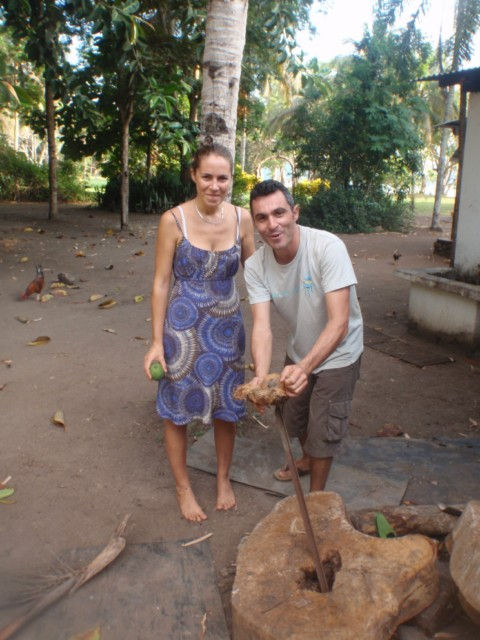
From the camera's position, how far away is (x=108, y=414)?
13.1 feet

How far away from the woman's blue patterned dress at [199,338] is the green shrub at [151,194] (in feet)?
46.9

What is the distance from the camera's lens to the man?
2441 mm

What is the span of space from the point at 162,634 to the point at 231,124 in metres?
3.16

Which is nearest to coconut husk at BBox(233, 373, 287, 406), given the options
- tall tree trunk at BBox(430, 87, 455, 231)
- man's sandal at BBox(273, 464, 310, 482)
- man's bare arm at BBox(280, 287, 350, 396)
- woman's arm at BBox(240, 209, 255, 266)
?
man's bare arm at BBox(280, 287, 350, 396)

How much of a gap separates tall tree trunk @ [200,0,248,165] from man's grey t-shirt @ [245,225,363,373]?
1684 mm

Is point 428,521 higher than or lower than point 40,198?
lower

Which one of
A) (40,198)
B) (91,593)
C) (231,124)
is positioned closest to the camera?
(91,593)

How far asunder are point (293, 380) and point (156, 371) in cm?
80

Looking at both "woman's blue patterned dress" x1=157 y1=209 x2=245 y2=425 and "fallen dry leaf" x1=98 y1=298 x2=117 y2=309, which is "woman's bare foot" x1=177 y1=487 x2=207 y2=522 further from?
"fallen dry leaf" x1=98 y1=298 x2=117 y2=309

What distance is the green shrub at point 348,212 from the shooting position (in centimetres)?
1633

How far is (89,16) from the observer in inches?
246

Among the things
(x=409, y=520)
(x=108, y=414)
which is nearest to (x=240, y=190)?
(x=108, y=414)

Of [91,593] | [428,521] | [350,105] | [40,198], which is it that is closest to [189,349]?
[91,593]

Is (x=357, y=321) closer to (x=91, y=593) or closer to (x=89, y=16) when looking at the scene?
(x=91, y=593)
